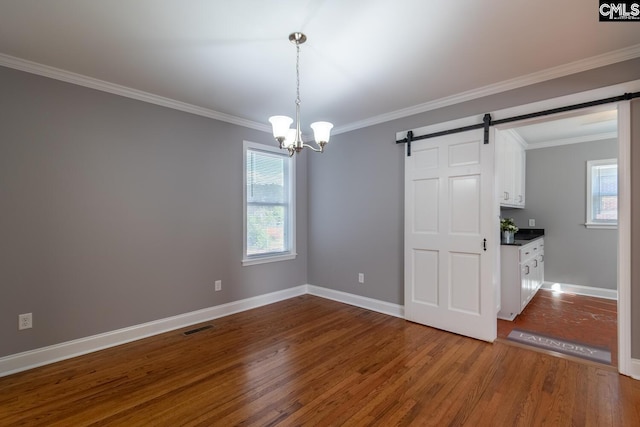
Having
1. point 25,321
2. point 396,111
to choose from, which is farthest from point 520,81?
point 25,321

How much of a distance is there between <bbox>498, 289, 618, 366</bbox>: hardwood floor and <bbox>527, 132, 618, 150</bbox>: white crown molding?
8.09 feet

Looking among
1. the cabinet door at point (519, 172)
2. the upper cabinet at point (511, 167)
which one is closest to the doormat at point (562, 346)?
the upper cabinet at point (511, 167)

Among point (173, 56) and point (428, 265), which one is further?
A: point (428, 265)

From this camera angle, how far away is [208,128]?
12.1 ft

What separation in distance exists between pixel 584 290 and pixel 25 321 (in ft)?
23.2

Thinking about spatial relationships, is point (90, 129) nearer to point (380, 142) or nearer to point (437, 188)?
point (380, 142)

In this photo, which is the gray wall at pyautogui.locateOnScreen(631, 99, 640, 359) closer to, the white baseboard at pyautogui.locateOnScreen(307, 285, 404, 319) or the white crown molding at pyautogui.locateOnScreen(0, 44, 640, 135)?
the white crown molding at pyautogui.locateOnScreen(0, 44, 640, 135)

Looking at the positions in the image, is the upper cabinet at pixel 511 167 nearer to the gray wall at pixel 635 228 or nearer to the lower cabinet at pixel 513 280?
the lower cabinet at pixel 513 280

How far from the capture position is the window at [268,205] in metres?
4.10

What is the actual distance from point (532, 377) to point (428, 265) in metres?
1.36

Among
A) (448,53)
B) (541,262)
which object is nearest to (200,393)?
(448,53)

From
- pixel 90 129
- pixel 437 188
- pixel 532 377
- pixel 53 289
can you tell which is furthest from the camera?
pixel 437 188

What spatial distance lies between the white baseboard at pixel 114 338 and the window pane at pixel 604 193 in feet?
17.3

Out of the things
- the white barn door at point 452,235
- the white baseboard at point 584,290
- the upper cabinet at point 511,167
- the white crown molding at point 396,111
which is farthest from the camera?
the white baseboard at point 584,290
